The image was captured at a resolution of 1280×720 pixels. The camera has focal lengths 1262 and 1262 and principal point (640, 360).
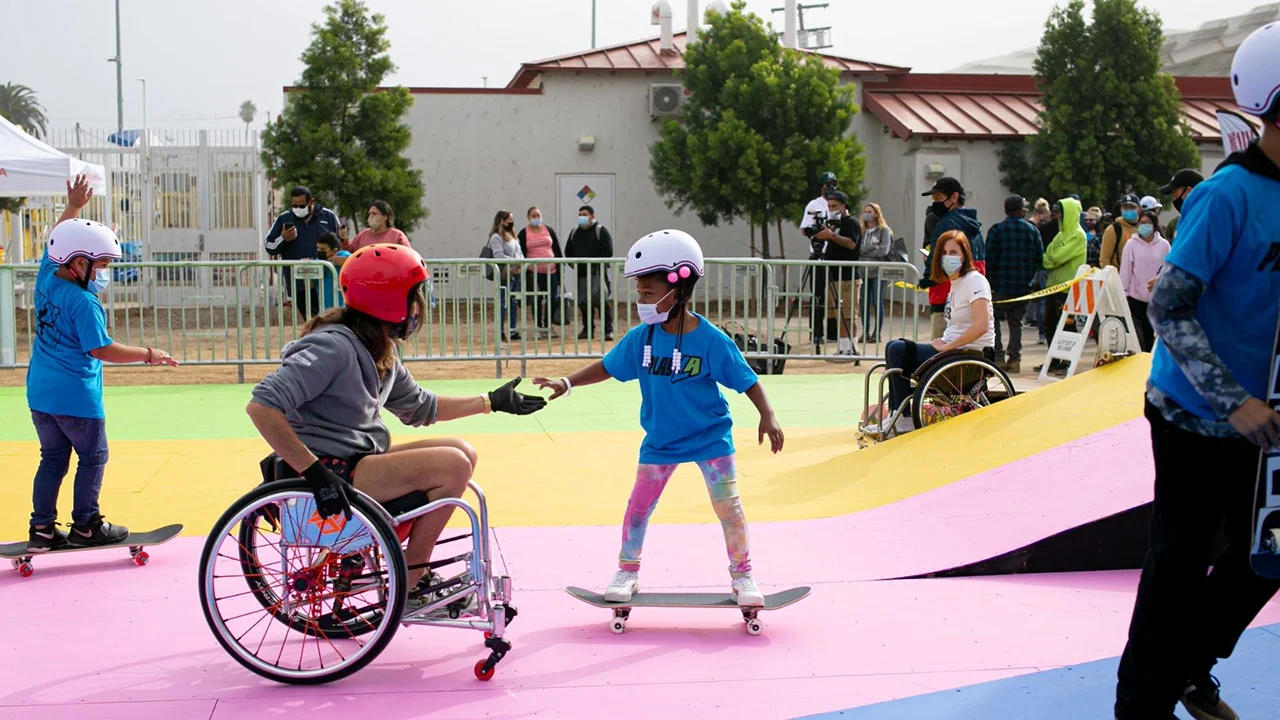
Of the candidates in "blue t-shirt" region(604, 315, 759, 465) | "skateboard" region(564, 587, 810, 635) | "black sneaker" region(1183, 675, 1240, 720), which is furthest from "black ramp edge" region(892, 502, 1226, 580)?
"black sneaker" region(1183, 675, 1240, 720)

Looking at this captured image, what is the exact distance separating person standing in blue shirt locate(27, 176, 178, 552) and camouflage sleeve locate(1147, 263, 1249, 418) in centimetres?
417

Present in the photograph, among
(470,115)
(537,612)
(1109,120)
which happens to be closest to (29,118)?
(470,115)

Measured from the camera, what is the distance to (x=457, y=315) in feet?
42.1

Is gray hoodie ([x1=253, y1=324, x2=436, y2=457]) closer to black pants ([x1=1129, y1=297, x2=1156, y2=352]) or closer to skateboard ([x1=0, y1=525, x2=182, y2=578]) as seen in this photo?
skateboard ([x1=0, y1=525, x2=182, y2=578])

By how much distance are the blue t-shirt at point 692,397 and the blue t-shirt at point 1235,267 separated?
1682 mm

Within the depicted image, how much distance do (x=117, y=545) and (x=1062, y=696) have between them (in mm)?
4040

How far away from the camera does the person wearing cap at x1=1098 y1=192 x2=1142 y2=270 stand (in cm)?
1338

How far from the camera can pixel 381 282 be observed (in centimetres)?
421

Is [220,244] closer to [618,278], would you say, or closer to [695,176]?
[695,176]

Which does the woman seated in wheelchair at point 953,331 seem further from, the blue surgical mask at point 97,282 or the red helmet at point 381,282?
the blue surgical mask at point 97,282

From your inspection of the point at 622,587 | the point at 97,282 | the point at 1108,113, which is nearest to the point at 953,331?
the point at 622,587

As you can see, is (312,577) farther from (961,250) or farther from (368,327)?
(961,250)

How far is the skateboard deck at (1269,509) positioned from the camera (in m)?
3.17

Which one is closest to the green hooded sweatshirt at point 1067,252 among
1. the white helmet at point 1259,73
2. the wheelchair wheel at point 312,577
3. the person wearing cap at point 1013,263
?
the person wearing cap at point 1013,263
